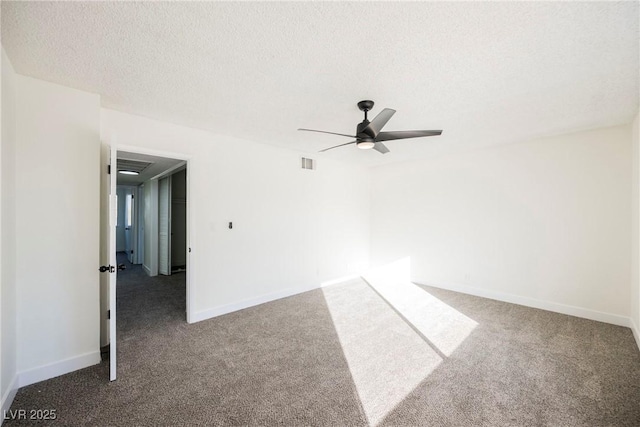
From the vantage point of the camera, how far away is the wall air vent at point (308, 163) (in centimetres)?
475

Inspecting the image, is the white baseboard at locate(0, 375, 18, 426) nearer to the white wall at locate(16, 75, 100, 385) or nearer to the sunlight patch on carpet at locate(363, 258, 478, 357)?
the white wall at locate(16, 75, 100, 385)

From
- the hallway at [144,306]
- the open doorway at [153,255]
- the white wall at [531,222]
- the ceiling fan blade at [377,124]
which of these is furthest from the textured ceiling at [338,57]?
the hallway at [144,306]

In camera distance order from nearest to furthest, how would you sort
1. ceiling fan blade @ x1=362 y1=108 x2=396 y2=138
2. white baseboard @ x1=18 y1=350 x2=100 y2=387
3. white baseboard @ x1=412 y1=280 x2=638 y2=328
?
white baseboard @ x1=18 y1=350 x2=100 y2=387
ceiling fan blade @ x1=362 y1=108 x2=396 y2=138
white baseboard @ x1=412 y1=280 x2=638 y2=328

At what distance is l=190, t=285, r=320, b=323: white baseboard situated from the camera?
136 inches

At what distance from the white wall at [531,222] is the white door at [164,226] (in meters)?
4.95

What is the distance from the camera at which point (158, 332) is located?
10.1ft

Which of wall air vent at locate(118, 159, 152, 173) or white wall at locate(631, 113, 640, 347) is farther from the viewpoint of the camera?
wall air vent at locate(118, 159, 152, 173)

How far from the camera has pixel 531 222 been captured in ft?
13.0

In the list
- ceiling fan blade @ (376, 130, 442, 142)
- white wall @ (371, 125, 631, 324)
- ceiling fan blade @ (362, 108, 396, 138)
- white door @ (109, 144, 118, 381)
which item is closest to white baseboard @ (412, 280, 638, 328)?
white wall @ (371, 125, 631, 324)

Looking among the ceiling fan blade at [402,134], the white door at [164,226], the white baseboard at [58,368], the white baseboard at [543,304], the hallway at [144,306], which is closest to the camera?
the white baseboard at [58,368]

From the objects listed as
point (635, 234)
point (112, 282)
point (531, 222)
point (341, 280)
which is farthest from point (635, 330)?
point (112, 282)

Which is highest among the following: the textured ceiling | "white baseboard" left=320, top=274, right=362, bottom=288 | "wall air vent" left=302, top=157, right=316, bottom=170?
the textured ceiling

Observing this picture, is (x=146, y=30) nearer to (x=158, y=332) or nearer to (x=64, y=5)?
(x=64, y=5)

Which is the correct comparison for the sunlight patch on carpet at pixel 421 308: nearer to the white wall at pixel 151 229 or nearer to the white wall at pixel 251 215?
the white wall at pixel 251 215
